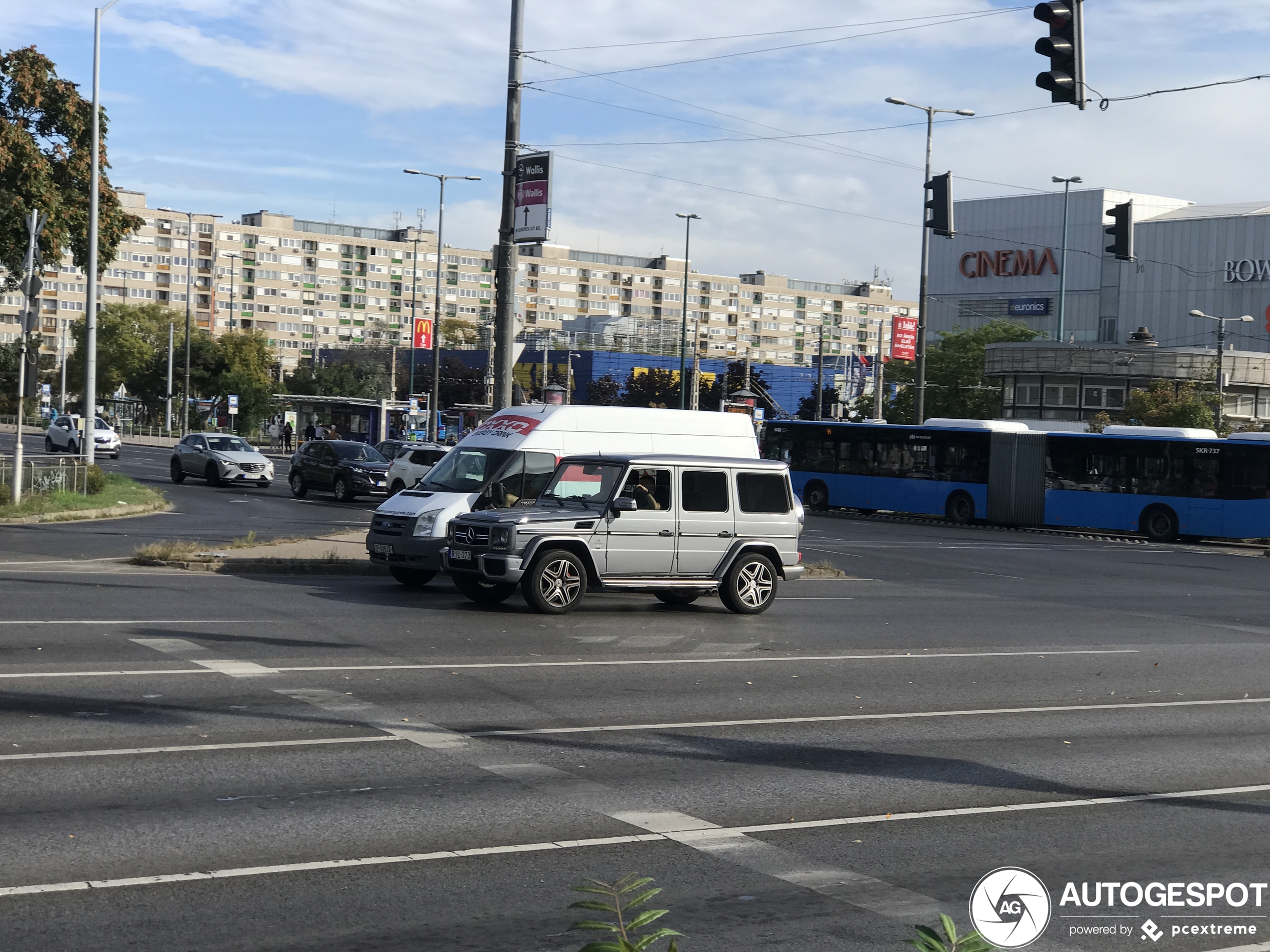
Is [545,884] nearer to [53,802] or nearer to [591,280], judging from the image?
[53,802]

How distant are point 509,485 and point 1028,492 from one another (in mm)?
26310

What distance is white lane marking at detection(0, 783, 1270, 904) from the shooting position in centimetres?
559

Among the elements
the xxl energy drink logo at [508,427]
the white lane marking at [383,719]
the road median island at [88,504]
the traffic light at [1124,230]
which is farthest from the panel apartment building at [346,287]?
the white lane marking at [383,719]

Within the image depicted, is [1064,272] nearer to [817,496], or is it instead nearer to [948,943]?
[817,496]

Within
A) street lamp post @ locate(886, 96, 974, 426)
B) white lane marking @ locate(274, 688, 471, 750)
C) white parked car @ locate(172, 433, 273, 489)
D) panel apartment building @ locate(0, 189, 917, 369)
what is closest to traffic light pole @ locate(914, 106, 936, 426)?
street lamp post @ locate(886, 96, 974, 426)

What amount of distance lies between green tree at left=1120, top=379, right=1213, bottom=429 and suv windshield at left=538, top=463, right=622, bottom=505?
129 feet

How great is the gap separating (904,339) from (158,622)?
1603 inches

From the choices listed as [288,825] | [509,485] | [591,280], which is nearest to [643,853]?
[288,825]

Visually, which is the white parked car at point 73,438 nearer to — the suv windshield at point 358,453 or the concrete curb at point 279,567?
the suv windshield at point 358,453

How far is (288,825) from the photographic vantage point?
21.6 ft

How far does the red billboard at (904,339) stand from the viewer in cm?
5078

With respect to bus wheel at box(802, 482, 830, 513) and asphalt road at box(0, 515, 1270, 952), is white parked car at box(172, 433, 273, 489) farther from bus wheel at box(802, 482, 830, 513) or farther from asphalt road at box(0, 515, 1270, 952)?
asphalt road at box(0, 515, 1270, 952)

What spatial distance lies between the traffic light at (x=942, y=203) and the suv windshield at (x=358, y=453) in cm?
1681

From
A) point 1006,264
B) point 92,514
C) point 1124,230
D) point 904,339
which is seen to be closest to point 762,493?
point 1124,230
